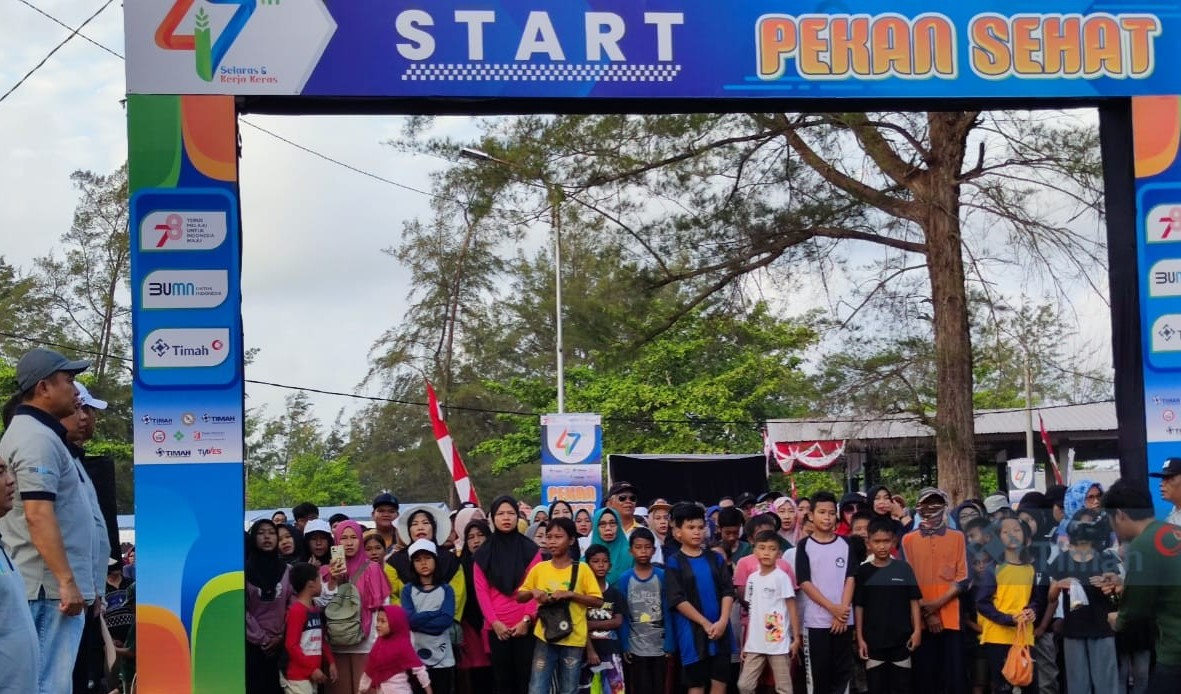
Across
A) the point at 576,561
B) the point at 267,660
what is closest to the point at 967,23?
the point at 576,561

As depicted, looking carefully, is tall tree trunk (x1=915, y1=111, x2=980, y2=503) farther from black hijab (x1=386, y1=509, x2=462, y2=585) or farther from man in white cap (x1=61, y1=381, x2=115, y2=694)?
man in white cap (x1=61, y1=381, x2=115, y2=694)

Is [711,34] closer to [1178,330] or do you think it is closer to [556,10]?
[556,10]

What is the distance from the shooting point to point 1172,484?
817cm

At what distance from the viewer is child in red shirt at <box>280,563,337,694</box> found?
955cm

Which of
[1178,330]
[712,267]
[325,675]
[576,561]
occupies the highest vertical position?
[712,267]

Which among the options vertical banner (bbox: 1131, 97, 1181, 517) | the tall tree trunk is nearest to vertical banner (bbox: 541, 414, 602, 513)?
the tall tree trunk

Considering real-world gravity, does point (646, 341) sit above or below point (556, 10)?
below

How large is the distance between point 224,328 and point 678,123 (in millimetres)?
6970

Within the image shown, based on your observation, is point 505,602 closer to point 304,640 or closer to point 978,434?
point 304,640

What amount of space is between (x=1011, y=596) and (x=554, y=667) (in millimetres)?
3448

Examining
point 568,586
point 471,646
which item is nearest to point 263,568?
point 471,646

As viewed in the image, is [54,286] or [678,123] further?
[54,286]

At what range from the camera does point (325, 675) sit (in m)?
9.70

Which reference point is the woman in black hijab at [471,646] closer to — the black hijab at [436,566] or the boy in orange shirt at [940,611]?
the black hijab at [436,566]
